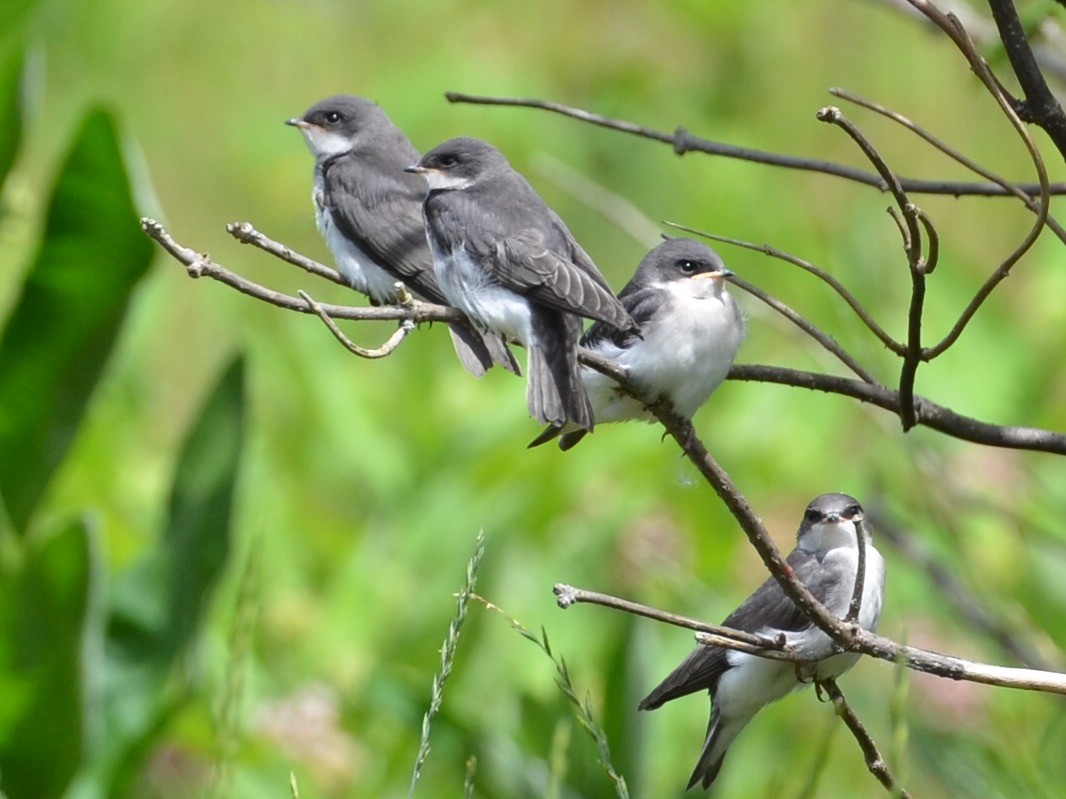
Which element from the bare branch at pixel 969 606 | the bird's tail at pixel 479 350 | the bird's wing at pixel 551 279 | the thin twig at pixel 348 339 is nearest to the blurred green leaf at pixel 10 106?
the bird's tail at pixel 479 350

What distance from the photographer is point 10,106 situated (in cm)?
353

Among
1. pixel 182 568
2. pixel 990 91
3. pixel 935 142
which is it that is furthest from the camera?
pixel 182 568

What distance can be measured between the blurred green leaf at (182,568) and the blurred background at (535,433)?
Answer: 0.05 m

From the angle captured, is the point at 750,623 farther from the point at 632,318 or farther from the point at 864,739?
the point at 864,739

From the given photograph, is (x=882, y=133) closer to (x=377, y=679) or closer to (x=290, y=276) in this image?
(x=290, y=276)

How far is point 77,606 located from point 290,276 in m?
4.40

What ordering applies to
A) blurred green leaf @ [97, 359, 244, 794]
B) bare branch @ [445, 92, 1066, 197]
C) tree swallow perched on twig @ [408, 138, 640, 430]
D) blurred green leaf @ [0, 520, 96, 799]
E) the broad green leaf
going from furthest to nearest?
1. blurred green leaf @ [97, 359, 244, 794]
2. the broad green leaf
3. blurred green leaf @ [0, 520, 96, 799]
4. tree swallow perched on twig @ [408, 138, 640, 430]
5. bare branch @ [445, 92, 1066, 197]

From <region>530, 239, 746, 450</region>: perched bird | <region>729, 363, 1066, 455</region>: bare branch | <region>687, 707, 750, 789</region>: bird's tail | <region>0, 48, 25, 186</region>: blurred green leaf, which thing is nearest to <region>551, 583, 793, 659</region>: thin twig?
<region>729, 363, 1066, 455</region>: bare branch

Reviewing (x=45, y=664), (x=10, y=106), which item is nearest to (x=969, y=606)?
(x=45, y=664)

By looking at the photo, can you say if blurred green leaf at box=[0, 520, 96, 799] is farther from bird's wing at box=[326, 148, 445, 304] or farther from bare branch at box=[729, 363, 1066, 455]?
bare branch at box=[729, 363, 1066, 455]

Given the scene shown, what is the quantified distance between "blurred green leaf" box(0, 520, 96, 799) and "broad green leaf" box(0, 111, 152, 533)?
30 centimetres

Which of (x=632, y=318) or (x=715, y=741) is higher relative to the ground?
(x=632, y=318)

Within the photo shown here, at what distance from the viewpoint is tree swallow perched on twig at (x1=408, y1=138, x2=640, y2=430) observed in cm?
222

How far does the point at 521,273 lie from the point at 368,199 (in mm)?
1468
